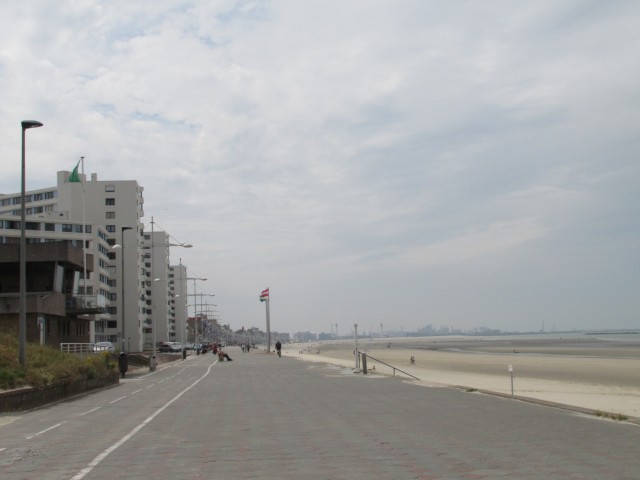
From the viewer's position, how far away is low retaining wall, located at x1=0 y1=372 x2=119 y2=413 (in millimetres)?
19609

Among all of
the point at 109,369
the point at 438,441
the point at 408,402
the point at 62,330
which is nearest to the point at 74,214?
the point at 62,330

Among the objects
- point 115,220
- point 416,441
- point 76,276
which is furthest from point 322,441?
point 115,220

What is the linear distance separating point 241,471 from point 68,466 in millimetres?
2689

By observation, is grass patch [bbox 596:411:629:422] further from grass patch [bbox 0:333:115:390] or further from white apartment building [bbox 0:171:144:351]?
white apartment building [bbox 0:171:144:351]

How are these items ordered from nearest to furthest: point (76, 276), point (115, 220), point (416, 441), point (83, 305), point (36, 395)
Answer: point (416, 441)
point (36, 395)
point (83, 305)
point (76, 276)
point (115, 220)

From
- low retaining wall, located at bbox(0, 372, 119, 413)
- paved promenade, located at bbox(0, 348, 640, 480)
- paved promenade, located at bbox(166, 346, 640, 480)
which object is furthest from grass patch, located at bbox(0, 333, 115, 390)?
paved promenade, located at bbox(166, 346, 640, 480)

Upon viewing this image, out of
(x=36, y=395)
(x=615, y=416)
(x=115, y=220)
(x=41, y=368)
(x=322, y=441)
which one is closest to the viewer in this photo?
(x=322, y=441)

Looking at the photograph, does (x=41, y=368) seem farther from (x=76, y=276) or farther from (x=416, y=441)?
(x=76, y=276)

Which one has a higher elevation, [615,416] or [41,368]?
[41,368]

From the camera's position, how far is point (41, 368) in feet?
78.5

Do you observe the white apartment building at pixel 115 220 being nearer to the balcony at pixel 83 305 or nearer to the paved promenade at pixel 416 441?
the balcony at pixel 83 305

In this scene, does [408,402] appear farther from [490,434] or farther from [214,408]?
[490,434]

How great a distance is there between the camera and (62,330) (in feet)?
153

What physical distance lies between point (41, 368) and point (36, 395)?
2.59 metres
